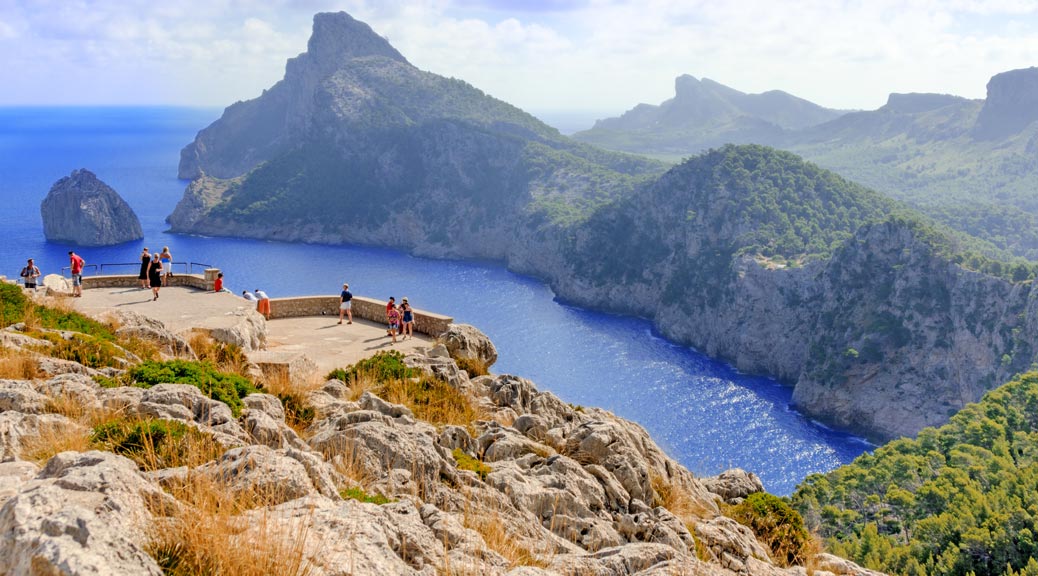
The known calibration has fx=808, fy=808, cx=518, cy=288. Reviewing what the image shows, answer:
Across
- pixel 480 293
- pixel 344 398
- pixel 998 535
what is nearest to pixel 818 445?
pixel 998 535

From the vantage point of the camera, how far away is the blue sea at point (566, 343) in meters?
77.0

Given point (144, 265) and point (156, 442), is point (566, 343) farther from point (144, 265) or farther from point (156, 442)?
point (156, 442)

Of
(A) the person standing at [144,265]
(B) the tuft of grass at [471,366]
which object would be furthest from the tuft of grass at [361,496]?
(A) the person standing at [144,265]

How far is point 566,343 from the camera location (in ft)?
343

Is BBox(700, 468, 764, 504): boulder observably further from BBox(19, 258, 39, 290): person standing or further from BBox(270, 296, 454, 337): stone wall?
BBox(19, 258, 39, 290): person standing

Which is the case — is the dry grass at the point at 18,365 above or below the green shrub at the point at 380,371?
above

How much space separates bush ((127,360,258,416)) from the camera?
39.4 ft

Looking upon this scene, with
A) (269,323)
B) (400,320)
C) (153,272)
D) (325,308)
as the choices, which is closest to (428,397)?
(400,320)

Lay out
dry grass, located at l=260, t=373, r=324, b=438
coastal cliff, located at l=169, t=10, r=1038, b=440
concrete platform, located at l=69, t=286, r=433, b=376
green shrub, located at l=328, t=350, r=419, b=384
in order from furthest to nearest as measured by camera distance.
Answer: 1. coastal cliff, located at l=169, t=10, r=1038, b=440
2. concrete platform, located at l=69, t=286, r=433, b=376
3. green shrub, located at l=328, t=350, r=419, b=384
4. dry grass, located at l=260, t=373, r=324, b=438

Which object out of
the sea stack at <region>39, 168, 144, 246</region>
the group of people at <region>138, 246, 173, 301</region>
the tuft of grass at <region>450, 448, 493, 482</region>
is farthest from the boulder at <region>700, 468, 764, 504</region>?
the sea stack at <region>39, 168, 144, 246</region>

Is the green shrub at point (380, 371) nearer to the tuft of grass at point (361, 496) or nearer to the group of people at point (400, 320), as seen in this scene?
the group of people at point (400, 320)

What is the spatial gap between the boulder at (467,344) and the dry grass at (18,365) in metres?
9.31

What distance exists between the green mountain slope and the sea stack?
133 m

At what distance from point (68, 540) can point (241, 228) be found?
176 meters
